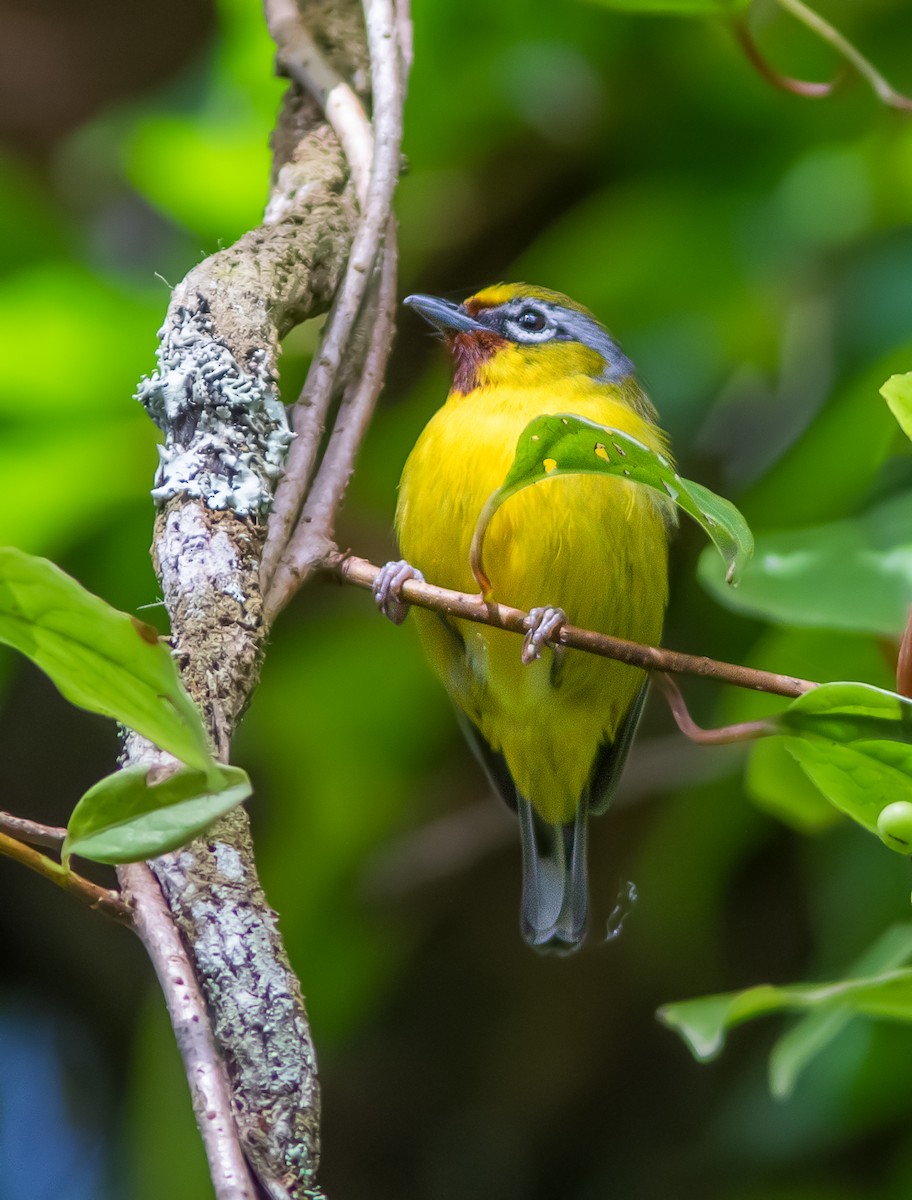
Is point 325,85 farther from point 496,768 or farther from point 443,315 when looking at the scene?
point 496,768

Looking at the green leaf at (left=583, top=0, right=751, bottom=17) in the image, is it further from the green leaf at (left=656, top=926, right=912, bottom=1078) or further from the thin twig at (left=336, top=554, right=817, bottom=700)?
the green leaf at (left=656, top=926, right=912, bottom=1078)

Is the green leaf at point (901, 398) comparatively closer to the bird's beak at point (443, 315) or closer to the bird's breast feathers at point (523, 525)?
the bird's breast feathers at point (523, 525)

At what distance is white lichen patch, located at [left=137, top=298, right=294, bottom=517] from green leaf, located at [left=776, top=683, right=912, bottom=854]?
0.62 meters

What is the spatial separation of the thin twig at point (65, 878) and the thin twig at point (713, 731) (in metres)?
0.58

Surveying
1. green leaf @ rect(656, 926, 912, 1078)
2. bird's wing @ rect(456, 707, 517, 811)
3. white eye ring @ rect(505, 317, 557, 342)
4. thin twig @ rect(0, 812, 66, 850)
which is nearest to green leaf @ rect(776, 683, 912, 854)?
green leaf @ rect(656, 926, 912, 1078)

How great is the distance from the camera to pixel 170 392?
4.79 ft

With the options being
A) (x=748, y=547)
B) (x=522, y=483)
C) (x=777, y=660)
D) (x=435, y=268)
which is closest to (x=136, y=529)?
(x=435, y=268)

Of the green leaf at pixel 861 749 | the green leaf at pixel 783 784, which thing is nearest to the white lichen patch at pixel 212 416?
the green leaf at pixel 861 749

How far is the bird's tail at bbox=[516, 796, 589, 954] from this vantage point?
242 cm

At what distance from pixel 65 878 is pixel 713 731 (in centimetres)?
68

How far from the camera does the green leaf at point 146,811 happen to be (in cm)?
93

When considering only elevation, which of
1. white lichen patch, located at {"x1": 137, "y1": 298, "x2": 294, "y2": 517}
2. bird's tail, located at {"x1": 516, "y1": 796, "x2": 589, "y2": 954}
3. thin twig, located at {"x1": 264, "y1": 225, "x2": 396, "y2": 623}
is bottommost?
bird's tail, located at {"x1": 516, "y1": 796, "x2": 589, "y2": 954}

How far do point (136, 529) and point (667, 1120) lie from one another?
176cm

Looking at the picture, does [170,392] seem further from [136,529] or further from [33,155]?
[33,155]
